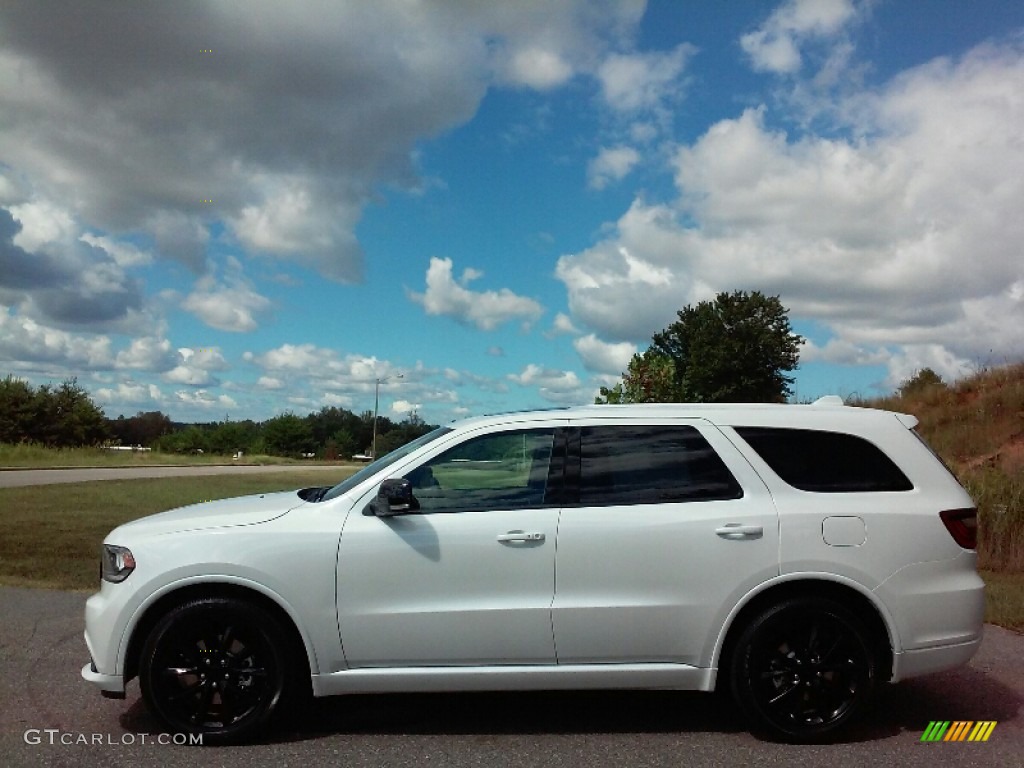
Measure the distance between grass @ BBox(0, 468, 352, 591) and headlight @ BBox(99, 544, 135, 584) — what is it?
4.96 m

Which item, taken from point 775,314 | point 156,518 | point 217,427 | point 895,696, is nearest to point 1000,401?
point 895,696

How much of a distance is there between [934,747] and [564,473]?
2385mm

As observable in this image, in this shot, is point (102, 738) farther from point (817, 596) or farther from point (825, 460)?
point (825, 460)

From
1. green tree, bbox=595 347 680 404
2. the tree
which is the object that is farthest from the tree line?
the tree

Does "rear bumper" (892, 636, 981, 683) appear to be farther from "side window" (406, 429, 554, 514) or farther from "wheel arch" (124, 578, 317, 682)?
"wheel arch" (124, 578, 317, 682)

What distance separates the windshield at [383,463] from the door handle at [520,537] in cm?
73

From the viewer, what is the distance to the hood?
15.5ft

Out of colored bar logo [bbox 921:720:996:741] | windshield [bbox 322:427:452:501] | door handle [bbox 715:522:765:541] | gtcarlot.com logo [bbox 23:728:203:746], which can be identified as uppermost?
windshield [bbox 322:427:452:501]

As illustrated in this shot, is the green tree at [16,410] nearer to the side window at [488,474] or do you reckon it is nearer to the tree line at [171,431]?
the tree line at [171,431]

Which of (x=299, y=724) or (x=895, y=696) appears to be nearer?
(x=299, y=724)

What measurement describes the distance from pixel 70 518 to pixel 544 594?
14.1 m

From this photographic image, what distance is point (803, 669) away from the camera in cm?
468

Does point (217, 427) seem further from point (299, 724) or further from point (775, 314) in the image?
point (299, 724)

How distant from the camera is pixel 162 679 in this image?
15.0 feet
